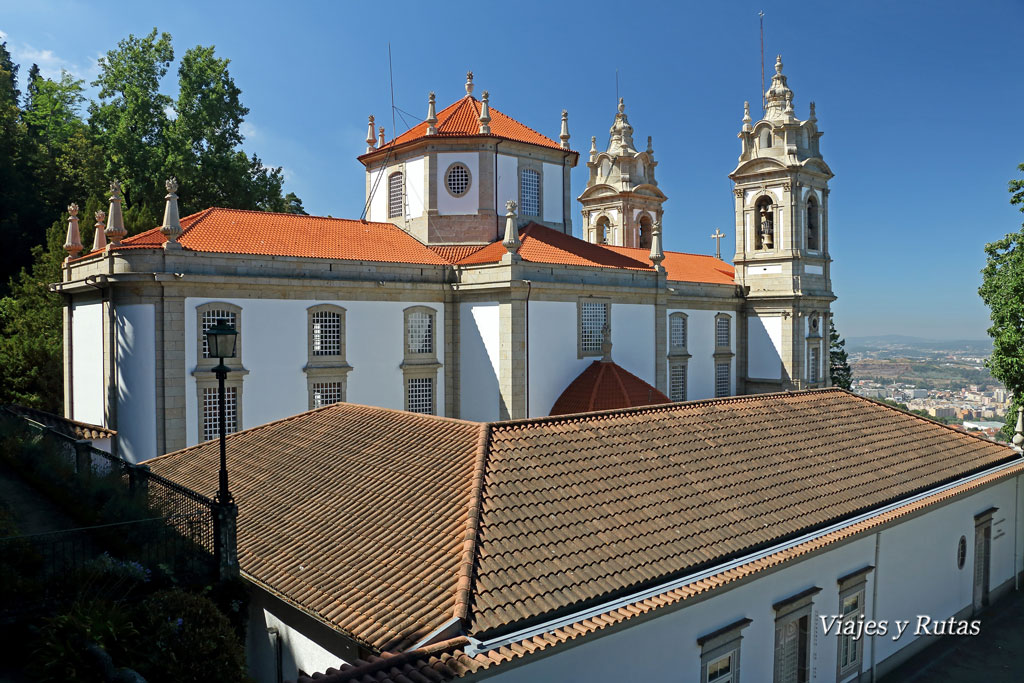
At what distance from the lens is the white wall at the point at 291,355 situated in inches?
774

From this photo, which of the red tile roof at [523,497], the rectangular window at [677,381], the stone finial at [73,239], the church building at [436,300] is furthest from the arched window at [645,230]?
the stone finial at [73,239]

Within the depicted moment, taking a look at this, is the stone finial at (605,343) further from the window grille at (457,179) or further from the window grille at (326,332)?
the window grille at (326,332)

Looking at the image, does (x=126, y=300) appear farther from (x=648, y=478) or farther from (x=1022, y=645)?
(x=1022, y=645)

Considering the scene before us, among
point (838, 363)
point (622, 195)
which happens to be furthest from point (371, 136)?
point (838, 363)

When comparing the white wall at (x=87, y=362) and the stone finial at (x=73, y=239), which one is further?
the stone finial at (x=73, y=239)

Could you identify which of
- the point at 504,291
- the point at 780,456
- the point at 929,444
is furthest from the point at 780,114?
the point at 780,456

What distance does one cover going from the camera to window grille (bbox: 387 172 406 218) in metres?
28.6

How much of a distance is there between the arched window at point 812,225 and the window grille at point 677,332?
324 inches

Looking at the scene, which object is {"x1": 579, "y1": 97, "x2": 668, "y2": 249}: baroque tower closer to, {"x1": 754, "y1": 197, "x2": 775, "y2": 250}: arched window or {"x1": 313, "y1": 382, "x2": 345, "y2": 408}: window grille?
{"x1": 754, "y1": 197, "x2": 775, "y2": 250}: arched window

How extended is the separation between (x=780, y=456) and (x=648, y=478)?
140 inches

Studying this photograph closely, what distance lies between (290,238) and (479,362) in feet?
23.1

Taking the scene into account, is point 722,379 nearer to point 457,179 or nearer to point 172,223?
point 457,179

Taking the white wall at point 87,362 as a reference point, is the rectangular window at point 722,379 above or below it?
below

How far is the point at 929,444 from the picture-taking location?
54.3 ft
